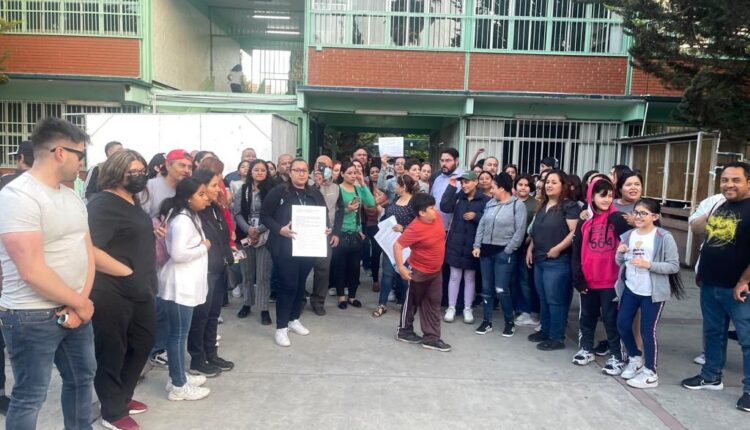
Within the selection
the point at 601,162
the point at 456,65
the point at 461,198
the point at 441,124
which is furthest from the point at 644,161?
the point at 461,198

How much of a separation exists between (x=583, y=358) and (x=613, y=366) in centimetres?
30

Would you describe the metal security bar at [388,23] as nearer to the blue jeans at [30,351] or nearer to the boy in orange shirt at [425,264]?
the boy in orange shirt at [425,264]

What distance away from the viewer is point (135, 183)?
3.35m

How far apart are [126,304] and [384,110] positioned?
9.80m

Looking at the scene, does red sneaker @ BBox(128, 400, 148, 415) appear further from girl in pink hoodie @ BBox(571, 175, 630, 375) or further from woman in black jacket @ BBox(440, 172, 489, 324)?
girl in pink hoodie @ BBox(571, 175, 630, 375)

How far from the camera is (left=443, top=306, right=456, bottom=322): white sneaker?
6180mm

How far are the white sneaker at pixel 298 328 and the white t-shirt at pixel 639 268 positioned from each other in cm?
315

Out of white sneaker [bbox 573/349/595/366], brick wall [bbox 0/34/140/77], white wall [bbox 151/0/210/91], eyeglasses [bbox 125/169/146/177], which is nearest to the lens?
eyeglasses [bbox 125/169/146/177]

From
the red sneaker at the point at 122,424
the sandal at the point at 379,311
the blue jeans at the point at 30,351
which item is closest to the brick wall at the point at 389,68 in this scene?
the sandal at the point at 379,311

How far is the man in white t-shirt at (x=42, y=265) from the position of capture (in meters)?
2.54

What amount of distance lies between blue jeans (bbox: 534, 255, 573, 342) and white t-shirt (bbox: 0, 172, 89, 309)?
4.07m

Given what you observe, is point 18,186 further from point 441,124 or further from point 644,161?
point 441,124

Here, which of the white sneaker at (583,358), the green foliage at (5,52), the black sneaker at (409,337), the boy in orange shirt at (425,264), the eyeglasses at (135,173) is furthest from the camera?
the green foliage at (5,52)

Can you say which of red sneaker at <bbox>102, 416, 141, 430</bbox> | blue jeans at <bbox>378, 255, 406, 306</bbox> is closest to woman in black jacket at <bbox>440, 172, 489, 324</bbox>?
blue jeans at <bbox>378, 255, 406, 306</bbox>
